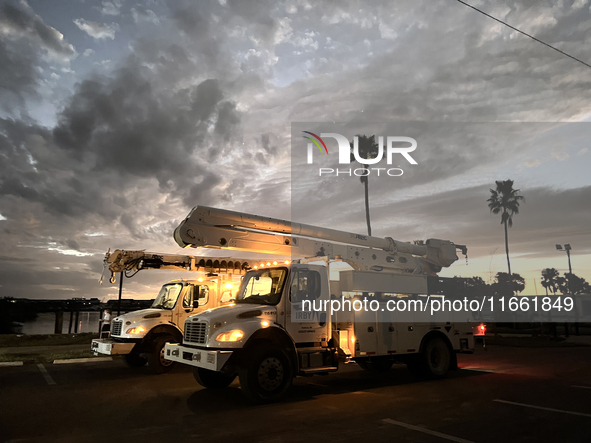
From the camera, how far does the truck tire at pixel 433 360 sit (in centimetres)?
1109

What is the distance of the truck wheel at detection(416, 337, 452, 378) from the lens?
11078 mm

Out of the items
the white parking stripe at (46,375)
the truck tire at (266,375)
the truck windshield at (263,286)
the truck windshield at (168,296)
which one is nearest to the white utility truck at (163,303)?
the truck windshield at (168,296)

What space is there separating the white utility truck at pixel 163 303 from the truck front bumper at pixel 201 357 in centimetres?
328

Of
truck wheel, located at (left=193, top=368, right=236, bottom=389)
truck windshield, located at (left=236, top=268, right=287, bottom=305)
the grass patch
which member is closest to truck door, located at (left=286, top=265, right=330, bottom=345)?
truck windshield, located at (left=236, top=268, right=287, bottom=305)

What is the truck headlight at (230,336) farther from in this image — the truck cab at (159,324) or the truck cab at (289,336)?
the truck cab at (159,324)

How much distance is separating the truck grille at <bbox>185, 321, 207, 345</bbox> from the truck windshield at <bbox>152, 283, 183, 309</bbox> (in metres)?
4.25

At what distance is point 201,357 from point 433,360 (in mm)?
6359

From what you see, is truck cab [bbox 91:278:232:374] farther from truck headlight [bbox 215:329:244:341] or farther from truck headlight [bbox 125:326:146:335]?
truck headlight [bbox 215:329:244:341]

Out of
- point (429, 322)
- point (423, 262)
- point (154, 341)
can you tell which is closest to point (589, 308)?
point (423, 262)

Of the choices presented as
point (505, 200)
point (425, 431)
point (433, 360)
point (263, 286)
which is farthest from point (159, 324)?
point (505, 200)

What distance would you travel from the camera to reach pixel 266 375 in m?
8.30

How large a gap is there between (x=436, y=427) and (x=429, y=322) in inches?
202

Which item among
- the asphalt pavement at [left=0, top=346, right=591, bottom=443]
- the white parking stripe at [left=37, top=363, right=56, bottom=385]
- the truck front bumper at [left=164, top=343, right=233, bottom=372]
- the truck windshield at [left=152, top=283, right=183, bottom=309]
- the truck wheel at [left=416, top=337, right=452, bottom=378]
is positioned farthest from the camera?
the truck windshield at [left=152, top=283, right=183, bottom=309]

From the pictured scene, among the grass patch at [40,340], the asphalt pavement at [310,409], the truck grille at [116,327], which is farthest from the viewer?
the grass patch at [40,340]
